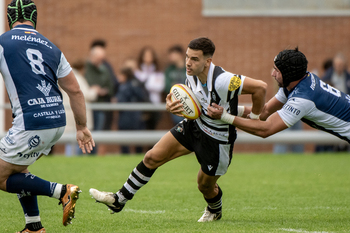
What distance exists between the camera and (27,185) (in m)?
4.54

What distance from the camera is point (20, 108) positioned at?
176 inches

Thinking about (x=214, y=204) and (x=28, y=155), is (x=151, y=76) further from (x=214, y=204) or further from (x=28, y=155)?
(x=28, y=155)

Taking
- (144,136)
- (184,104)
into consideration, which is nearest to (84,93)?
(144,136)

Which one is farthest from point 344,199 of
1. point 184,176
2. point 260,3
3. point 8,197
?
point 260,3

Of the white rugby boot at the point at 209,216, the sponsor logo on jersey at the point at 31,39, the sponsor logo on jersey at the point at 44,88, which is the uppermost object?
the sponsor logo on jersey at the point at 31,39

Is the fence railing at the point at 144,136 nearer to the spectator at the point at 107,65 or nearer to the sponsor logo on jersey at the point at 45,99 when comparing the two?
the spectator at the point at 107,65

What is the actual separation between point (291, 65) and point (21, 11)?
2.61 metres

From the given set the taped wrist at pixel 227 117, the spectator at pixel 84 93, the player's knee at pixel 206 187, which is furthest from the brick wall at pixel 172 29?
the taped wrist at pixel 227 117

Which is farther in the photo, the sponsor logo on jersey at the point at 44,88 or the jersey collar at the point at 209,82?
the jersey collar at the point at 209,82

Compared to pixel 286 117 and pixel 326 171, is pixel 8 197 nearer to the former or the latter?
pixel 286 117

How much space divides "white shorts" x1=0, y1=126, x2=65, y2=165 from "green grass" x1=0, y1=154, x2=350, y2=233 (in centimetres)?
97

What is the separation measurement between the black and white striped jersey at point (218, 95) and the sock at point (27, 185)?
171 cm

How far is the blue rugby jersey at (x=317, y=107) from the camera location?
16.6ft

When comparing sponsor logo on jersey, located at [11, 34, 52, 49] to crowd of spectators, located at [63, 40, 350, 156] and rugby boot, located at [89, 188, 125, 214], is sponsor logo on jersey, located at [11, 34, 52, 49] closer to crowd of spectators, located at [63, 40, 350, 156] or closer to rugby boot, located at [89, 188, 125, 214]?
rugby boot, located at [89, 188, 125, 214]
